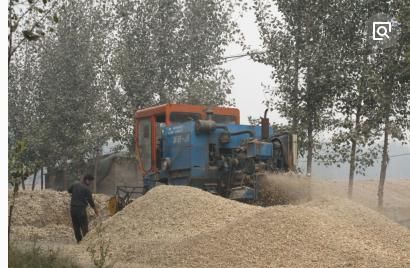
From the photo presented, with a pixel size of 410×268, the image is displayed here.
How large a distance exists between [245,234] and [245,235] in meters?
0.04

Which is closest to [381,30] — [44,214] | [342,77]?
[342,77]

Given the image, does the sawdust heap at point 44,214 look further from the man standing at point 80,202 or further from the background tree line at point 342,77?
the background tree line at point 342,77

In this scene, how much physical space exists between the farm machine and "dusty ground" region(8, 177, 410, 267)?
30.6 inches

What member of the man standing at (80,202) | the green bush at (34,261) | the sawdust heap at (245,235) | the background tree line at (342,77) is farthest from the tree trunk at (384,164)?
the green bush at (34,261)

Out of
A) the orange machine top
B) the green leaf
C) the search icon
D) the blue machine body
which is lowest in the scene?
the blue machine body

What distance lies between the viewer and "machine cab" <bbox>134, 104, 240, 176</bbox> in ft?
57.3

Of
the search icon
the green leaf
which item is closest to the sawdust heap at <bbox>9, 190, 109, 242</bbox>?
the search icon

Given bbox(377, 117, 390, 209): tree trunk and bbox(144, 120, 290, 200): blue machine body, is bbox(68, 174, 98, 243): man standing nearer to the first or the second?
bbox(144, 120, 290, 200): blue machine body

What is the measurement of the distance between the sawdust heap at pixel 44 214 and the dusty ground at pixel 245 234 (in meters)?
4.38

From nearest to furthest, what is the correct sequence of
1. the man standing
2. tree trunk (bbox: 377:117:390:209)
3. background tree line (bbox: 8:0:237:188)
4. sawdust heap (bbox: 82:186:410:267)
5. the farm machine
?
sawdust heap (bbox: 82:186:410:267), the man standing, the farm machine, tree trunk (bbox: 377:117:390:209), background tree line (bbox: 8:0:237:188)

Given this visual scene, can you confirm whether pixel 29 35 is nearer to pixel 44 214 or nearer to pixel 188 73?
pixel 44 214

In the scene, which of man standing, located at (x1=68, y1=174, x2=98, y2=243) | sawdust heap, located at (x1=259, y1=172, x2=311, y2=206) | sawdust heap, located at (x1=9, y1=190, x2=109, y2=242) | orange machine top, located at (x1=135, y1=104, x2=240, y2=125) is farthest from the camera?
sawdust heap, located at (x1=9, y1=190, x2=109, y2=242)

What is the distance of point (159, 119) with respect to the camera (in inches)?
703

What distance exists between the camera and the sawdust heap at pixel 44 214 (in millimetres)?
18592
